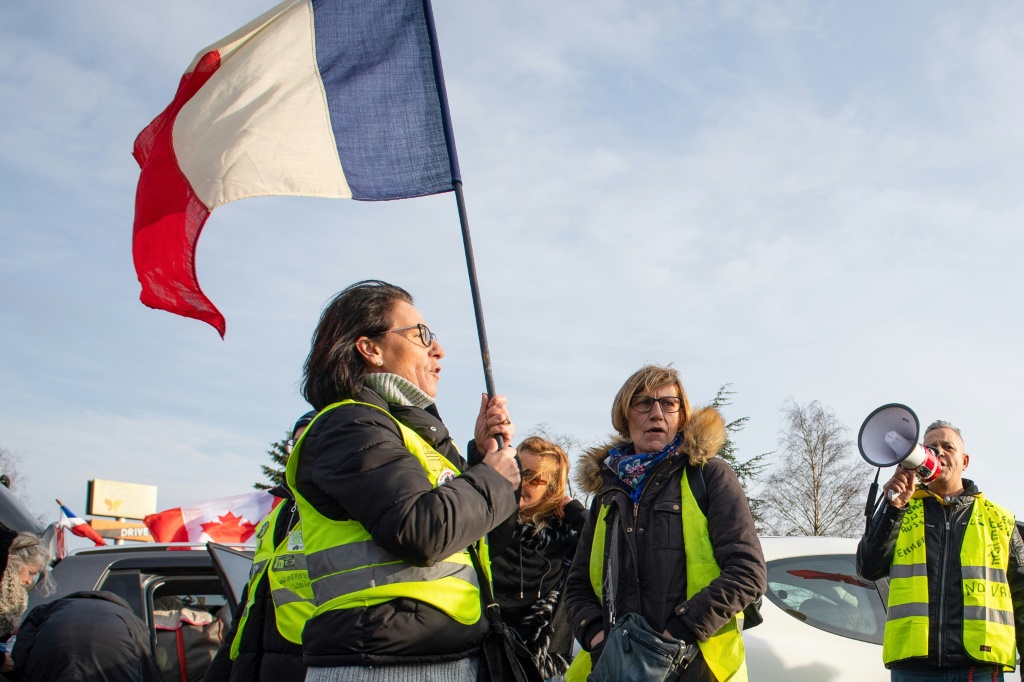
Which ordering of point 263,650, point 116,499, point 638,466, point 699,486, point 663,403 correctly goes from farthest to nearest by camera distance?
point 116,499
point 663,403
point 638,466
point 699,486
point 263,650

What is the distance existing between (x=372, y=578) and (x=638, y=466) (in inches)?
68.5

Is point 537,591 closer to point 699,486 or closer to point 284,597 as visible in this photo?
point 699,486

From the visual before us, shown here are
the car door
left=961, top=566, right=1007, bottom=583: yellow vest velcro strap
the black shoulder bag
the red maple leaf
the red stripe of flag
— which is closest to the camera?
the black shoulder bag

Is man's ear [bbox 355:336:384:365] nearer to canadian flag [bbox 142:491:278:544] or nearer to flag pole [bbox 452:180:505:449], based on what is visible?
flag pole [bbox 452:180:505:449]

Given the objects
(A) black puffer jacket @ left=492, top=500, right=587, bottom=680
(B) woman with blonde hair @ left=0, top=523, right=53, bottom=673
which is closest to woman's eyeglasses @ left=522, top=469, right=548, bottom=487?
(A) black puffer jacket @ left=492, top=500, right=587, bottom=680

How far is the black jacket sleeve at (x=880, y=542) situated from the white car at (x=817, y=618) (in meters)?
0.37

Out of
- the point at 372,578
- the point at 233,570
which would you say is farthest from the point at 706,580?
the point at 233,570

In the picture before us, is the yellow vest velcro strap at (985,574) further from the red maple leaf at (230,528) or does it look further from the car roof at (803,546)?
the red maple leaf at (230,528)

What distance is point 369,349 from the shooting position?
2.84 metres

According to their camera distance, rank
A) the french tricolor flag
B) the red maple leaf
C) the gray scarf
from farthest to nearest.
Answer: the red maple leaf, the french tricolor flag, the gray scarf

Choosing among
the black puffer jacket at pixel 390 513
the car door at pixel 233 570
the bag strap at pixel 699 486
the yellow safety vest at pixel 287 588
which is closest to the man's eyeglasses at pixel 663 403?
the bag strap at pixel 699 486

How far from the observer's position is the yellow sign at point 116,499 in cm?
2170

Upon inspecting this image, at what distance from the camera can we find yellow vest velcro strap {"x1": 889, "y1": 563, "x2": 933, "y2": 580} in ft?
14.6

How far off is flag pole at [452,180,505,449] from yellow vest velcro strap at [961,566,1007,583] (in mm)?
2791
